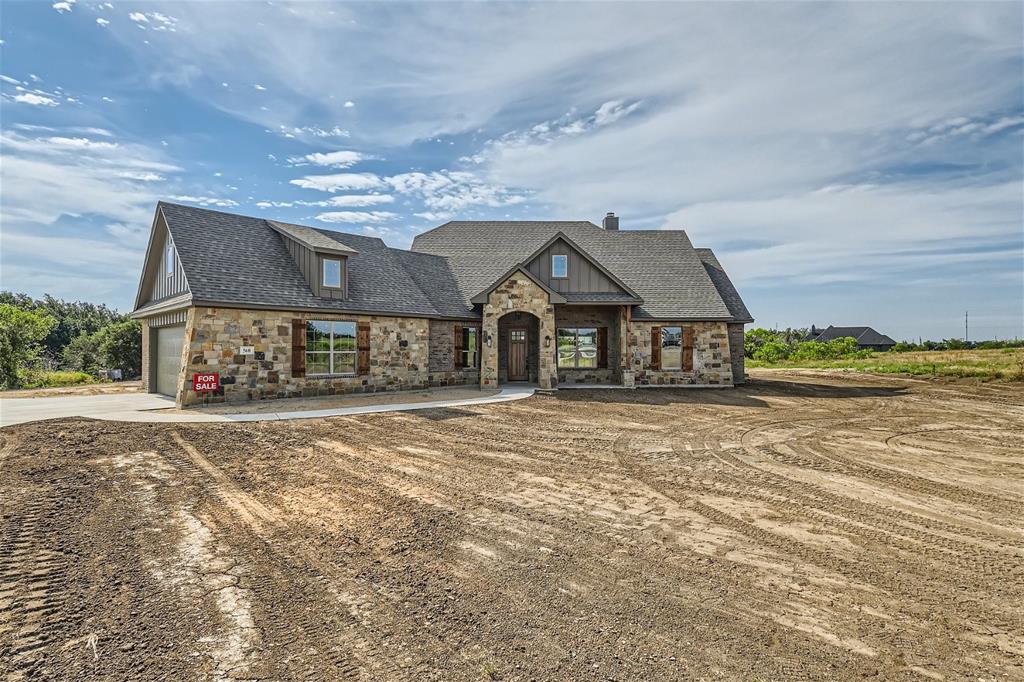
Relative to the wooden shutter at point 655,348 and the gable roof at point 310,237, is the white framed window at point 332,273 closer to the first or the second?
the gable roof at point 310,237

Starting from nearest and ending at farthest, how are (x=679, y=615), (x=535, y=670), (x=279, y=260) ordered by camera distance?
(x=535, y=670) < (x=679, y=615) < (x=279, y=260)

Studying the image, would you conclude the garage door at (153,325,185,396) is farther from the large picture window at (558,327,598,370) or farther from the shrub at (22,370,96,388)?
the large picture window at (558,327,598,370)

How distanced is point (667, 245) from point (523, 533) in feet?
71.3

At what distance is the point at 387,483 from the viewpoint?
6.72 meters

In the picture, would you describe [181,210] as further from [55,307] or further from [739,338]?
[55,307]

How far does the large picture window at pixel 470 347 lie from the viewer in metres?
20.2

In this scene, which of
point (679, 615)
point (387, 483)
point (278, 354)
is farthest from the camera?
point (278, 354)

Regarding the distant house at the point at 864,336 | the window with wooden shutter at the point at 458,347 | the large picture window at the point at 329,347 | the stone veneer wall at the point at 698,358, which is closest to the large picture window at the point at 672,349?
the stone veneer wall at the point at 698,358

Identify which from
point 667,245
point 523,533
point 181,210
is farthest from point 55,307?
point 523,533

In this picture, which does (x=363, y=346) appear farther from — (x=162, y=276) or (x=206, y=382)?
(x=162, y=276)

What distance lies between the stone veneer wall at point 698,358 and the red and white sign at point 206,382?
14.7 metres

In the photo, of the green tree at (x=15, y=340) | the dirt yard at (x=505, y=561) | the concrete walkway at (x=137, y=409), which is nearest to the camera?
the dirt yard at (x=505, y=561)

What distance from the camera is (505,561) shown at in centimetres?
438

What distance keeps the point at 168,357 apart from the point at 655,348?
18.0 meters
